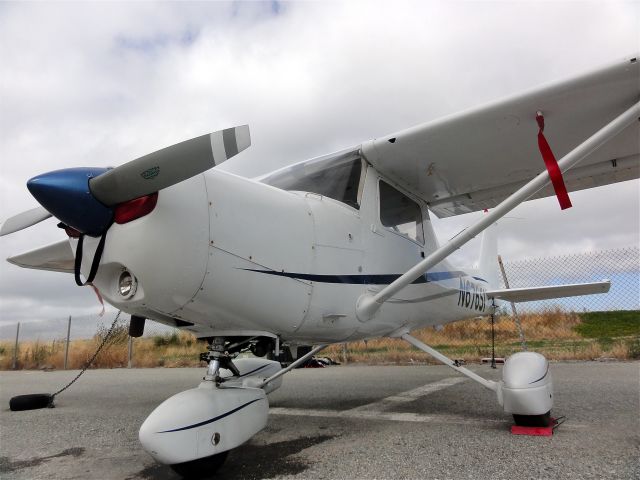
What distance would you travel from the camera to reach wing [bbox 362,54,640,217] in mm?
3543

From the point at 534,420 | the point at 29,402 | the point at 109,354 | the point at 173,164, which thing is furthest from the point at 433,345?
the point at 173,164

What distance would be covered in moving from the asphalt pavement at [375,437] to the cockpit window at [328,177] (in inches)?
78.6

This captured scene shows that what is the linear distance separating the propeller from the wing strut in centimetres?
187

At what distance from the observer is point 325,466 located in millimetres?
2924

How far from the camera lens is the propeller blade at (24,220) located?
3.24m

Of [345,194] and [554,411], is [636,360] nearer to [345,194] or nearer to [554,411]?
[554,411]

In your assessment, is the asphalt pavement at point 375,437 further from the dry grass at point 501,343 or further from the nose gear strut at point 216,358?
the dry grass at point 501,343

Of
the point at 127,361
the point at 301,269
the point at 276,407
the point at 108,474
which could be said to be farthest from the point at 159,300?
the point at 127,361

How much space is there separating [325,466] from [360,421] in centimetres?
150

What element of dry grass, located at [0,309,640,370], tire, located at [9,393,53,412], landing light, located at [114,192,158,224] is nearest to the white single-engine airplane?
landing light, located at [114,192,158,224]

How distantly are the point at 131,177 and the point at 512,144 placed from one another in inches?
133

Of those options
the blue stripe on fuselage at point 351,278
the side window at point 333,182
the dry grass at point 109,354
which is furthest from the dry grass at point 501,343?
the side window at point 333,182

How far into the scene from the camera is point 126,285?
2.62m

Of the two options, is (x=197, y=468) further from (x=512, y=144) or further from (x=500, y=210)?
(x=512, y=144)
